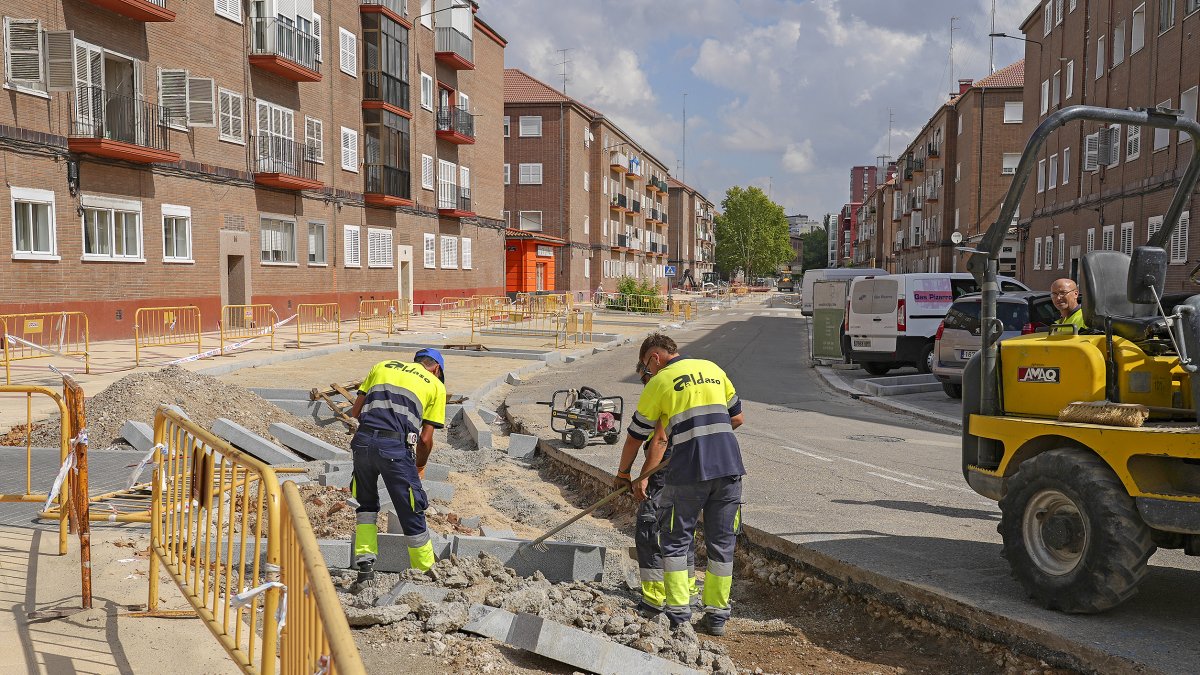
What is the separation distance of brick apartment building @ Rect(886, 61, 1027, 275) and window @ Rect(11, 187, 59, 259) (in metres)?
32.6

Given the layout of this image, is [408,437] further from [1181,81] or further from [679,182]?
[679,182]

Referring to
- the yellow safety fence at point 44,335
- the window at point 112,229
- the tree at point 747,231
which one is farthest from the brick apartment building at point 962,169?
the tree at point 747,231

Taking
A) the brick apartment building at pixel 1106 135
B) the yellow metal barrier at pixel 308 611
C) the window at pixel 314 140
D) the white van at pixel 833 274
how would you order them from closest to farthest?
the yellow metal barrier at pixel 308 611, the brick apartment building at pixel 1106 135, the window at pixel 314 140, the white van at pixel 833 274

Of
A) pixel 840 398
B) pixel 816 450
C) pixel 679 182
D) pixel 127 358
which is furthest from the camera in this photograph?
pixel 679 182

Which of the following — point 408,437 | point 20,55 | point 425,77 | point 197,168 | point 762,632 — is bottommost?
point 762,632

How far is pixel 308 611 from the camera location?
2830 mm

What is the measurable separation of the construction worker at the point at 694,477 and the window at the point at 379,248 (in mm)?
29756

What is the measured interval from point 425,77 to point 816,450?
3178cm

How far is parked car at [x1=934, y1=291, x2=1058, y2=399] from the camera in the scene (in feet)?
45.0

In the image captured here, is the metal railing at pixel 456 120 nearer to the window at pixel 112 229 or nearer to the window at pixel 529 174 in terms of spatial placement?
the window at pixel 529 174

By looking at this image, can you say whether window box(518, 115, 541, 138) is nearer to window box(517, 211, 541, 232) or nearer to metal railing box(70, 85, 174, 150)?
window box(517, 211, 541, 232)

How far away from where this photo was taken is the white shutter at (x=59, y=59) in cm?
1894

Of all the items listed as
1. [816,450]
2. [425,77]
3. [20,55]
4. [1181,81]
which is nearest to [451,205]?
[425,77]

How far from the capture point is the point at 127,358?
1773cm
